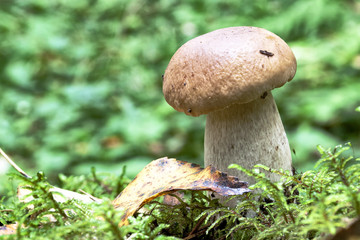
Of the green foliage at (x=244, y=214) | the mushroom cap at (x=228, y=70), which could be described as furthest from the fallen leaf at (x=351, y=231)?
the mushroom cap at (x=228, y=70)

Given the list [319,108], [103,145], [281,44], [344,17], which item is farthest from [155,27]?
[281,44]

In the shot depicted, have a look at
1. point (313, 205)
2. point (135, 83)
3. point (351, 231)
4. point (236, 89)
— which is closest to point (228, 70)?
point (236, 89)

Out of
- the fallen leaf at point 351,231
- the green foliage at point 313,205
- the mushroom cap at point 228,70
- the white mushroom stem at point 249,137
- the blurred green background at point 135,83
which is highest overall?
the blurred green background at point 135,83

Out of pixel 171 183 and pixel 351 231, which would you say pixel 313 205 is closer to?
pixel 351 231

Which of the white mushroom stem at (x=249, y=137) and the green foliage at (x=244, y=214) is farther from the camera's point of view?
the white mushroom stem at (x=249, y=137)

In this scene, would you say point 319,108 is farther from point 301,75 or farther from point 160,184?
point 160,184

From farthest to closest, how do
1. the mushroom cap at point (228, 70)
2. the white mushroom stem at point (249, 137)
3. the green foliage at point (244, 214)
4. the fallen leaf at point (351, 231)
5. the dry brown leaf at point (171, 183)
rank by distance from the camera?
the white mushroom stem at point (249, 137) < the mushroom cap at point (228, 70) < the dry brown leaf at point (171, 183) < the green foliage at point (244, 214) < the fallen leaf at point (351, 231)

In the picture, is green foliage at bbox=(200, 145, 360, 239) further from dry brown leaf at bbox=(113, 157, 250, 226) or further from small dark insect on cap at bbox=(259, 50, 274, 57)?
small dark insect on cap at bbox=(259, 50, 274, 57)

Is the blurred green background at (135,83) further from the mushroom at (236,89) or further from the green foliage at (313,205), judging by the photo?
Result: the green foliage at (313,205)
